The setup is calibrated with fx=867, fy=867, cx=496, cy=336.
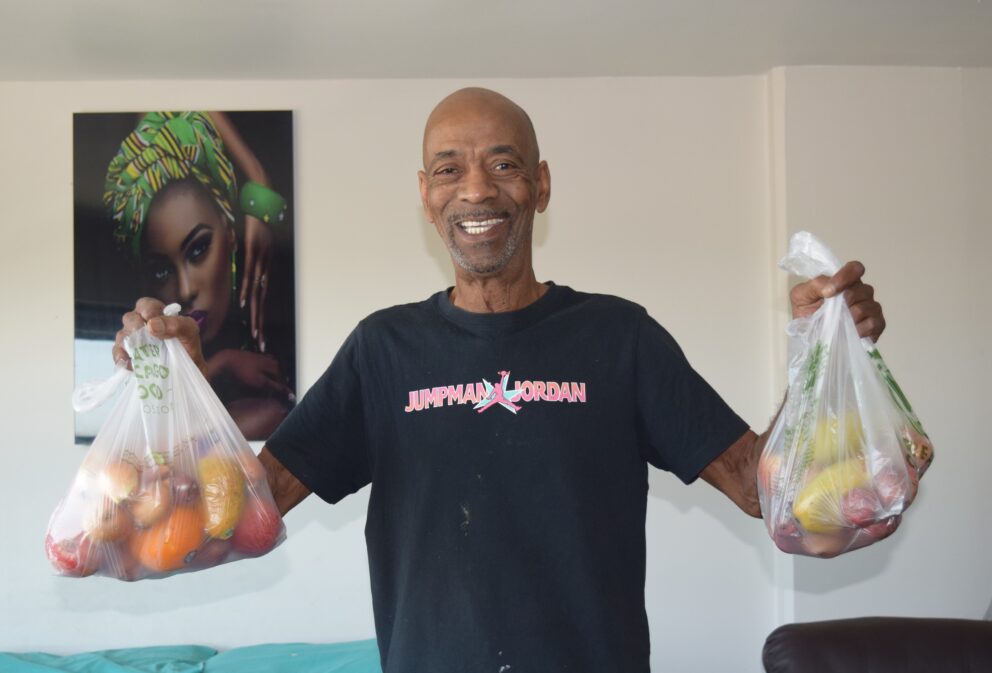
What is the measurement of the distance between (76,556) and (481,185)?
0.81 metres

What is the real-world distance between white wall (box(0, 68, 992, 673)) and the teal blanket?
0.58 feet

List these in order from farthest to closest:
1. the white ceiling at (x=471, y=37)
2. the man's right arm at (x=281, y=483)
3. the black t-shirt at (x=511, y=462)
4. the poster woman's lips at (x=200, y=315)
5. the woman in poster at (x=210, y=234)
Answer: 1. the woman in poster at (x=210, y=234)
2. the poster woman's lips at (x=200, y=315)
3. the white ceiling at (x=471, y=37)
4. the man's right arm at (x=281, y=483)
5. the black t-shirt at (x=511, y=462)

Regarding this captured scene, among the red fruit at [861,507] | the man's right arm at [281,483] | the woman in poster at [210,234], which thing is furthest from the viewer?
the woman in poster at [210,234]

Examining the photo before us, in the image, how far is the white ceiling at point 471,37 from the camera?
2.75 meters

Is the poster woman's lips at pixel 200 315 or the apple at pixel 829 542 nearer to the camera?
the apple at pixel 829 542

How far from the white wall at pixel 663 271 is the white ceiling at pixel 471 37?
0.38 feet

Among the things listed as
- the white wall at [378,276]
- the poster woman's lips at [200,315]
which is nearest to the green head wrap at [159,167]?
the white wall at [378,276]

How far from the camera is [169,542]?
1.19m

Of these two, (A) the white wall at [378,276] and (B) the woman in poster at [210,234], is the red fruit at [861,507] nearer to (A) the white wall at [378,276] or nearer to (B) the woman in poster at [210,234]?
(A) the white wall at [378,276]

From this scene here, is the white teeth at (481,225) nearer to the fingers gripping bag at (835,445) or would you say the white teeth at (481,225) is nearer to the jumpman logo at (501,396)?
the jumpman logo at (501,396)

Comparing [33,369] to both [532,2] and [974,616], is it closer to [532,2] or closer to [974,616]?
[532,2]

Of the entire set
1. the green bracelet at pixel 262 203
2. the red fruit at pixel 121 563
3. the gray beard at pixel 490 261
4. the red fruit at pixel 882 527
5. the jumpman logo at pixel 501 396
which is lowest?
the red fruit at pixel 121 563

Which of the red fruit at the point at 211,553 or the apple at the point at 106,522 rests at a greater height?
the apple at the point at 106,522

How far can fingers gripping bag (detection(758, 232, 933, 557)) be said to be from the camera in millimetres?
1182
